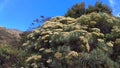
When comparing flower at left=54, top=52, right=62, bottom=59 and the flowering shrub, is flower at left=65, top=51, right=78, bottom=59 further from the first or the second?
flower at left=54, top=52, right=62, bottom=59

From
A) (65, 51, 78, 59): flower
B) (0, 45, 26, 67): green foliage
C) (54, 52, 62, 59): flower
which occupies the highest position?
(0, 45, 26, 67): green foliage

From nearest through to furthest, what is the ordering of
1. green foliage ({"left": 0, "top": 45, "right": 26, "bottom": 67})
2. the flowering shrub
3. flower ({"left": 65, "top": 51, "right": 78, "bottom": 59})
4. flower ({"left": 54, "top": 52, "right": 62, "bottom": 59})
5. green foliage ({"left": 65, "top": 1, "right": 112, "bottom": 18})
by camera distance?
flower ({"left": 65, "top": 51, "right": 78, "bottom": 59}), the flowering shrub, flower ({"left": 54, "top": 52, "right": 62, "bottom": 59}), green foliage ({"left": 0, "top": 45, "right": 26, "bottom": 67}), green foliage ({"left": 65, "top": 1, "right": 112, "bottom": 18})

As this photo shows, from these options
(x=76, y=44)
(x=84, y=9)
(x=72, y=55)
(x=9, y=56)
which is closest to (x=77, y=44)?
(x=76, y=44)

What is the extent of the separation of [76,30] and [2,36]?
19.0 metres

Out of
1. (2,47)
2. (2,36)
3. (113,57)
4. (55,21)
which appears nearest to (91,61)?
(113,57)

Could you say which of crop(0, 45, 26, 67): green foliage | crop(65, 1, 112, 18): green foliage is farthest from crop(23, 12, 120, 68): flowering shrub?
crop(65, 1, 112, 18): green foliage

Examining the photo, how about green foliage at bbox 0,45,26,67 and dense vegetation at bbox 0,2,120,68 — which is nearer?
dense vegetation at bbox 0,2,120,68

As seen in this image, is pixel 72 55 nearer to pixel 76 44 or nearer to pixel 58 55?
pixel 58 55

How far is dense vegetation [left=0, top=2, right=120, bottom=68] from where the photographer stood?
14820mm

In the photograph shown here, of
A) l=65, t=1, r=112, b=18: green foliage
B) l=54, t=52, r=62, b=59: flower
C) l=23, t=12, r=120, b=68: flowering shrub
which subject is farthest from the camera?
l=65, t=1, r=112, b=18: green foliage

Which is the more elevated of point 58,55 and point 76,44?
point 76,44

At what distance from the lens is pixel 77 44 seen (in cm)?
1533

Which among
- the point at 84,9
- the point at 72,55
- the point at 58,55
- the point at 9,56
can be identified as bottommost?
the point at 72,55

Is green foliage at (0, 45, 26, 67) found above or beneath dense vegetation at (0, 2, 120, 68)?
above
